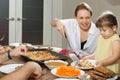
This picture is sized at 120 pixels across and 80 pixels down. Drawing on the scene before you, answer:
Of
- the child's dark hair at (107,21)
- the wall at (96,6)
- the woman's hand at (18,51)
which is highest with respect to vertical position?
the wall at (96,6)

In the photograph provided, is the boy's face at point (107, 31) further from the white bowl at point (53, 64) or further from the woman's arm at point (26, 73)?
the woman's arm at point (26, 73)

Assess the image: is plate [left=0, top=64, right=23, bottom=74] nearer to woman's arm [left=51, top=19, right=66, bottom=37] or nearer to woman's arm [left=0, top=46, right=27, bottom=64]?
woman's arm [left=0, top=46, right=27, bottom=64]

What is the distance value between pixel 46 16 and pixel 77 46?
2.36 meters

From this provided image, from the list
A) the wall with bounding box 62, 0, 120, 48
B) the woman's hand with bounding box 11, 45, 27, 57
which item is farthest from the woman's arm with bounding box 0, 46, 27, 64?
the wall with bounding box 62, 0, 120, 48

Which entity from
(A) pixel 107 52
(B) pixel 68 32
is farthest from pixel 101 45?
(B) pixel 68 32

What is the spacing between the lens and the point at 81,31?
9.55 feet

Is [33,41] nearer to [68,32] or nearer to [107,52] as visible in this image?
[68,32]

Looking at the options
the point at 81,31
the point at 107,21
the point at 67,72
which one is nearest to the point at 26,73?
the point at 67,72

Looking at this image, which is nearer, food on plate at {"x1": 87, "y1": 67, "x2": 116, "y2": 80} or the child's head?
food on plate at {"x1": 87, "y1": 67, "x2": 116, "y2": 80}

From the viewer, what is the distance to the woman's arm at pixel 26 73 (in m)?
1.43

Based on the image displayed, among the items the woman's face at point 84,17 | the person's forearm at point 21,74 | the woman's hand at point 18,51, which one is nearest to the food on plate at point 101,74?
the person's forearm at point 21,74

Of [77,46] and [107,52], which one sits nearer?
[107,52]

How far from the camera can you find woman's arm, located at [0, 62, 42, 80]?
143 centimetres

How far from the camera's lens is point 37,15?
5031 millimetres
